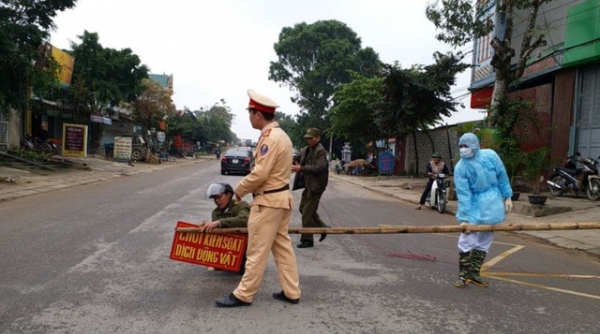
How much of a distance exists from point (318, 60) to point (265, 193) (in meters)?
41.3

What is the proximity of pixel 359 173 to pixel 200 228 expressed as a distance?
24.1m

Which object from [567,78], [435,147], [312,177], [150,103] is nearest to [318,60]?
[150,103]

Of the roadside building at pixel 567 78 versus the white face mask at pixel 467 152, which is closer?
the white face mask at pixel 467 152

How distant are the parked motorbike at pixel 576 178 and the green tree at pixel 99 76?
69.0 ft

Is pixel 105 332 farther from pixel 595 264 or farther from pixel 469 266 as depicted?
pixel 595 264

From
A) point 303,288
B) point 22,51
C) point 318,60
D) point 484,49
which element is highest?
point 318,60

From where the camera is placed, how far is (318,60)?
4362 cm

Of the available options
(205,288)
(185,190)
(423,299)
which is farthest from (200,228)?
(185,190)

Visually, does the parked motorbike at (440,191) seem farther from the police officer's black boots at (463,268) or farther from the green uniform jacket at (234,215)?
the green uniform jacket at (234,215)

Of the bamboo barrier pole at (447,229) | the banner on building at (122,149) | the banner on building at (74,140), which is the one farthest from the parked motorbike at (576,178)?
the banner on building at (122,149)

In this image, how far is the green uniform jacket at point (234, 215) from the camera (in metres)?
4.37

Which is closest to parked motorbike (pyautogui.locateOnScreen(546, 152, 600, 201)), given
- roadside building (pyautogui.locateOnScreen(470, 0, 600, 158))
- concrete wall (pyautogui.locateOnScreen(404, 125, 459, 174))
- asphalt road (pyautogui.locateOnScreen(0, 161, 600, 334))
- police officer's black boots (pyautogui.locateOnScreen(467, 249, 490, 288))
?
roadside building (pyautogui.locateOnScreen(470, 0, 600, 158))

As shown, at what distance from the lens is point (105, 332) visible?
321 centimetres

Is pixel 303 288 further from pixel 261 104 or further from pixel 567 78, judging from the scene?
pixel 567 78
